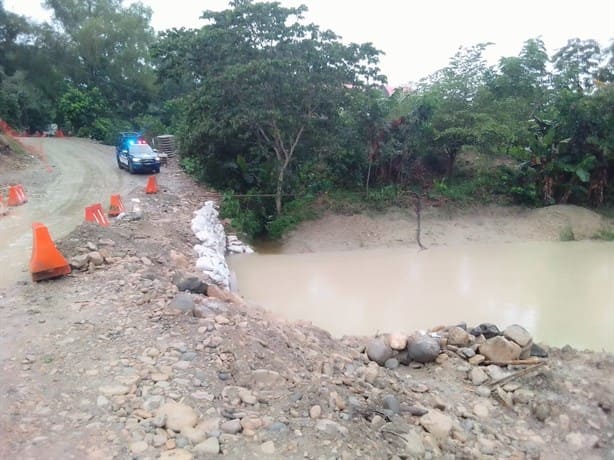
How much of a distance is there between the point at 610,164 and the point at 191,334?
17669 mm

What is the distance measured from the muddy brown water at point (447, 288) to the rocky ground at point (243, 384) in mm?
1715

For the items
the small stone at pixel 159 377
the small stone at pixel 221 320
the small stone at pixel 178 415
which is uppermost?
the small stone at pixel 221 320

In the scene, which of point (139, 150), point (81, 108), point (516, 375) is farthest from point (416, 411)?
point (81, 108)

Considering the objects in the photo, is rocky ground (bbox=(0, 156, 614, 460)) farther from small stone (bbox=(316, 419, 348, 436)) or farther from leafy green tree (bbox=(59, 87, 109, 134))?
leafy green tree (bbox=(59, 87, 109, 134))

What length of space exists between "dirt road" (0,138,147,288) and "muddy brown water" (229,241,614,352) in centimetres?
443

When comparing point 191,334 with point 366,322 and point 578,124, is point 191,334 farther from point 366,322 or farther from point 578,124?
point 578,124

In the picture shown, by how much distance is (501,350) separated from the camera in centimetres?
701

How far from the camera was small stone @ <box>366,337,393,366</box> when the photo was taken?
23.2ft

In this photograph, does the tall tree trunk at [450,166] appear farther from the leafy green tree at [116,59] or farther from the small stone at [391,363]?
the leafy green tree at [116,59]

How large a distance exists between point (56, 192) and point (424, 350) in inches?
507

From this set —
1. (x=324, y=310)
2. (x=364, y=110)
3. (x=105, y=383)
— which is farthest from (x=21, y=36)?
(x=105, y=383)

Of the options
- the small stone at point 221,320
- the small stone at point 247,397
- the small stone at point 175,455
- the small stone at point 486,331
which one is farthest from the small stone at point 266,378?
the small stone at point 486,331

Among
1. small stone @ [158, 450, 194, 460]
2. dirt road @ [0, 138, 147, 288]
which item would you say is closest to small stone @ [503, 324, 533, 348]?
small stone @ [158, 450, 194, 460]

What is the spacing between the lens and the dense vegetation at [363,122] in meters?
14.0
